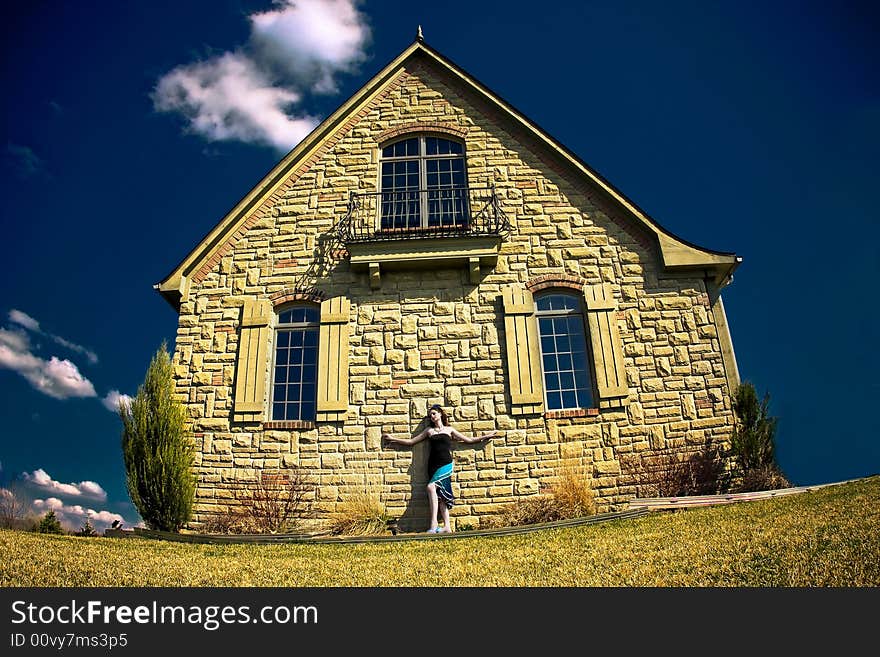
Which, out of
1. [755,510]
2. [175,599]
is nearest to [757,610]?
[175,599]

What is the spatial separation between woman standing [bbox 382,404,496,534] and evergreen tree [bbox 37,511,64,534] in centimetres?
589

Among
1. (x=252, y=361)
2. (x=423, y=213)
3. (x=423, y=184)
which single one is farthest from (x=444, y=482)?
(x=423, y=184)

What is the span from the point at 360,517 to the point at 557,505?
10.5 ft

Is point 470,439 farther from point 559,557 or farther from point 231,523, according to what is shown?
point 559,557

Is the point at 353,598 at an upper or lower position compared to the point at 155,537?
lower

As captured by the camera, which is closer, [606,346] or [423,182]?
[606,346]

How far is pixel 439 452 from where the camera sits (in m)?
9.90

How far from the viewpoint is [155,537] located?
29.7 ft

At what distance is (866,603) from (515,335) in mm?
7801

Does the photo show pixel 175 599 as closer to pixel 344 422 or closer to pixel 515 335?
pixel 344 422

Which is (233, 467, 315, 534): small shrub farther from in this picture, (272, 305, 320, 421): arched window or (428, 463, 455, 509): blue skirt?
(428, 463, 455, 509): blue skirt

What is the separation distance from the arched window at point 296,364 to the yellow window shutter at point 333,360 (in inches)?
11.2

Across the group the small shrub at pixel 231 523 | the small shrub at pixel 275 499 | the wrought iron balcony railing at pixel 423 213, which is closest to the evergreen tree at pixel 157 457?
the small shrub at pixel 231 523

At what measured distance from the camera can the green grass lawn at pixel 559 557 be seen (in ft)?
15.8
